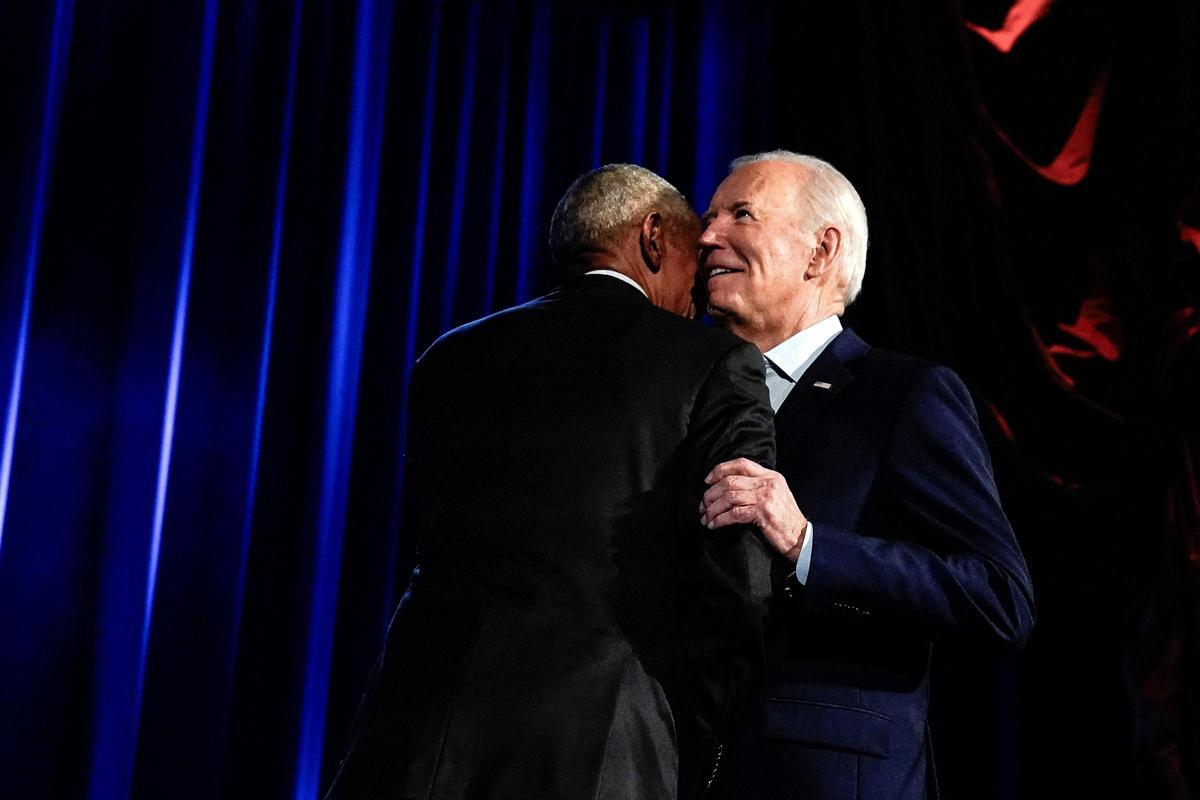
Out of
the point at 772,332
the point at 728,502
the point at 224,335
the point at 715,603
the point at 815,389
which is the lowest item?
the point at 715,603

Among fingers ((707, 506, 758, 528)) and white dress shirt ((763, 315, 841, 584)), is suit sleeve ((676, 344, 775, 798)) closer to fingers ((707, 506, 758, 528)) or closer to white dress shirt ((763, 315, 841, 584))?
fingers ((707, 506, 758, 528))

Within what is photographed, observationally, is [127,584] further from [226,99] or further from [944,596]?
[944,596]

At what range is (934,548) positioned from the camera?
165cm

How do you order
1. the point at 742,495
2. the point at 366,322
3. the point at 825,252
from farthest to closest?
the point at 366,322
the point at 825,252
the point at 742,495

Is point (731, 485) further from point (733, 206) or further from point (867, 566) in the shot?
point (733, 206)

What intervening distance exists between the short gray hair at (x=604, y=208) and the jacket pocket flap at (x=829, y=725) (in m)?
0.66

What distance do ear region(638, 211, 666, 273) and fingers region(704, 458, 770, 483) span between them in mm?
435

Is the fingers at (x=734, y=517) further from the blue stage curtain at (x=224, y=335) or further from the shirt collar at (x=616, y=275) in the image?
the blue stage curtain at (x=224, y=335)

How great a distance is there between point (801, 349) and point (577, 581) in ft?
2.38

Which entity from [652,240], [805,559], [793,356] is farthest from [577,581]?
[793,356]

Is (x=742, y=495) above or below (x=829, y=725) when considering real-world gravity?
above

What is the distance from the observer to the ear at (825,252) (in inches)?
79.2

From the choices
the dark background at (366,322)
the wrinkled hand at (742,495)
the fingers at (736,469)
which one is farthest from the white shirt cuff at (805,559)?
the dark background at (366,322)

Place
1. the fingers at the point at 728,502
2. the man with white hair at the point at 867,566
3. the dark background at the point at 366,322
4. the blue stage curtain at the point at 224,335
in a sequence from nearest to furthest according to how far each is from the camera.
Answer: the fingers at the point at 728,502
the man with white hair at the point at 867,566
the dark background at the point at 366,322
the blue stage curtain at the point at 224,335
